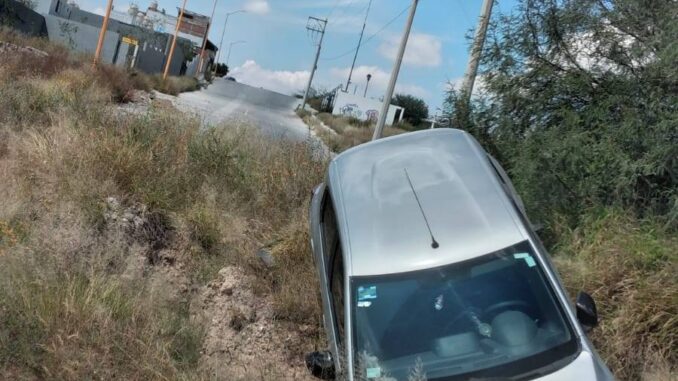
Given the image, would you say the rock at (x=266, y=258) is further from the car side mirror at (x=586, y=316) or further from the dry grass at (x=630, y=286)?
the car side mirror at (x=586, y=316)

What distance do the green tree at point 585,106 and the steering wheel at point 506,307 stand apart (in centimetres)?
336

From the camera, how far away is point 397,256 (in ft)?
13.9

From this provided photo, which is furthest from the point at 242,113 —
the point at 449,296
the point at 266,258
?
the point at 449,296

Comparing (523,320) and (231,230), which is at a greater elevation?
(523,320)

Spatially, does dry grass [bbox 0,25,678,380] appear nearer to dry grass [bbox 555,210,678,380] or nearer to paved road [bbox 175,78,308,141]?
dry grass [bbox 555,210,678,380]

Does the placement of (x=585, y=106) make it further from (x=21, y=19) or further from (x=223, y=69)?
(x=223, y=69)

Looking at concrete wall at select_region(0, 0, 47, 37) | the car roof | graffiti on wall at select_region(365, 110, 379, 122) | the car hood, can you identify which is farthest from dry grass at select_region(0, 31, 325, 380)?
graffiti on wall at select_region(365, 110, 379, 122)

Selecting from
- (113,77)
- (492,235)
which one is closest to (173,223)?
(492,235)

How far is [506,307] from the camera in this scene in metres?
4.06

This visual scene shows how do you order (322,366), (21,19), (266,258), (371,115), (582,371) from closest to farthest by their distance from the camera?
(582,371), (322,366), (266,258), (21,19), (371,115)

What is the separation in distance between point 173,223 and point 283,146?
10.5ft

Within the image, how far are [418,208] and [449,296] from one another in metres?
0.75

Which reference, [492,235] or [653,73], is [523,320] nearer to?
[492,235]

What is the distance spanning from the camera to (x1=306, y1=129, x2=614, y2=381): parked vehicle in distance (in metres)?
3.78
